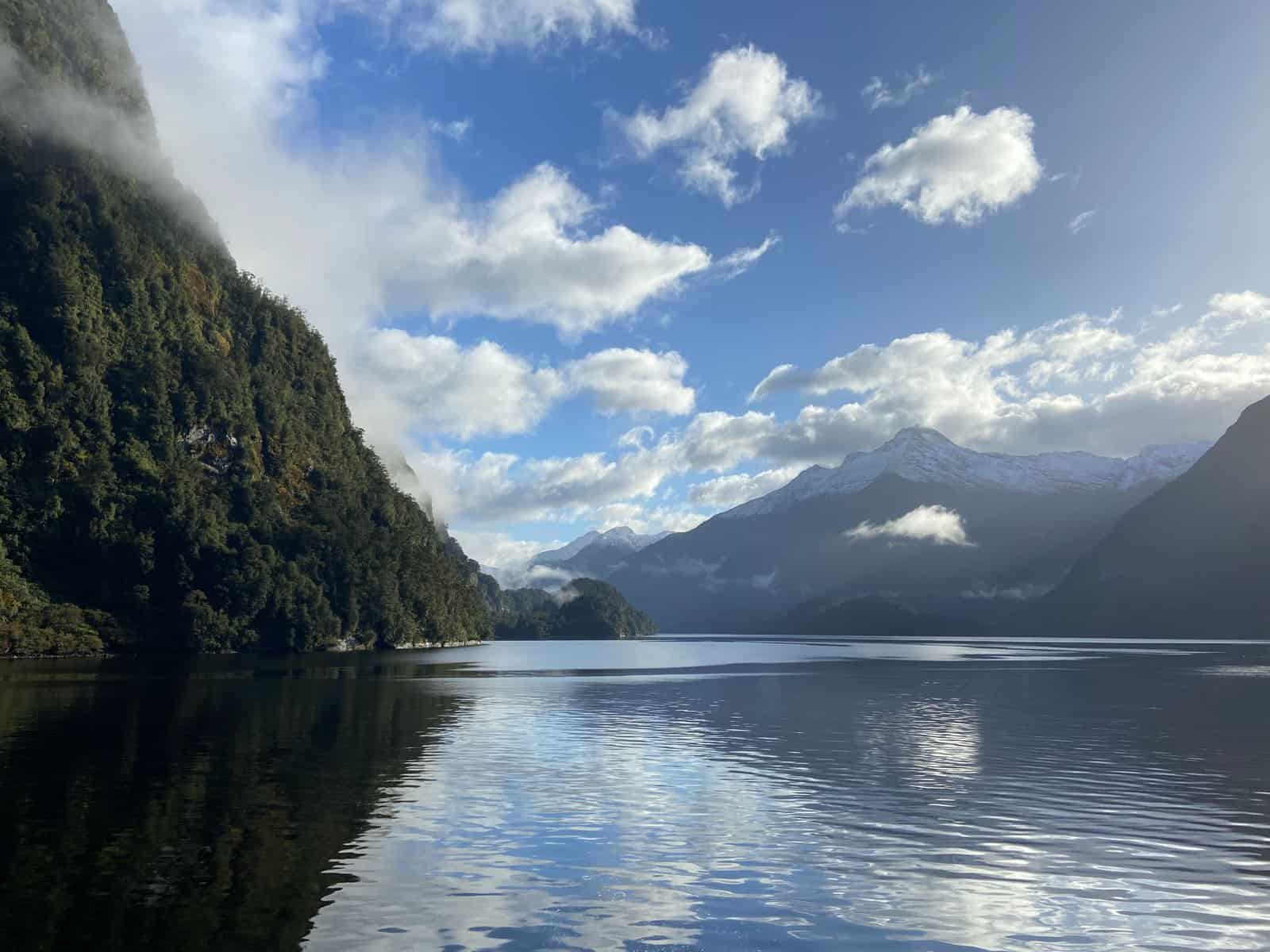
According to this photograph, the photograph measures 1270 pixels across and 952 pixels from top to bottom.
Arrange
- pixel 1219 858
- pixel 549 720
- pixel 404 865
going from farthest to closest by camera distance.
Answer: pixel 549 720 < pixel 1219 858 < pixel 404 865

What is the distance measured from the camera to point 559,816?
37469 mm

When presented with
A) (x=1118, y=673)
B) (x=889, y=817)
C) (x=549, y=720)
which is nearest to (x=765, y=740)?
(x=549, y=720)

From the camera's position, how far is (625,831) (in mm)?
35000

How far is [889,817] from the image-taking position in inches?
1500

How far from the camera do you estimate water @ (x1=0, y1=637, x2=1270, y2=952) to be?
2350 centimetres

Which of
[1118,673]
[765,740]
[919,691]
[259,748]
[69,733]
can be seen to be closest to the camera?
[259,748]

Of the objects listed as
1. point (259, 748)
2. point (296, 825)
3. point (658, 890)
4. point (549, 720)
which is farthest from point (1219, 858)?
point (549, 720)

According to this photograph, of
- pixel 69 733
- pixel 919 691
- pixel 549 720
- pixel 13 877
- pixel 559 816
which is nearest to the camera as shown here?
pixel 13 877

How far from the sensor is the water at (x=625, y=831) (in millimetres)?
23500

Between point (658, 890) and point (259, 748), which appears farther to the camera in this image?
point (259, 748)

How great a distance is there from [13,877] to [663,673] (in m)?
133

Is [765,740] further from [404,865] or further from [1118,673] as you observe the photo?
[1118,673]

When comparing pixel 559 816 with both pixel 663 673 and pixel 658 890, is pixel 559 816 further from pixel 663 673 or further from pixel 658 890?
pixel 663 673

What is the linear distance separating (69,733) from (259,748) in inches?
554
